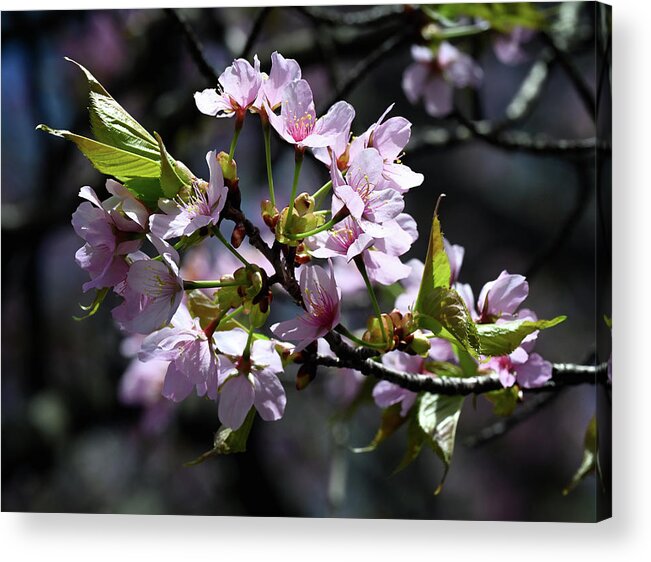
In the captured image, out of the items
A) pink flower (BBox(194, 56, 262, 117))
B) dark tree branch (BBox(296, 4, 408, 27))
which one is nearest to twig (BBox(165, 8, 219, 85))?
dark tree branch (BBox(296, 4, 408, 27))

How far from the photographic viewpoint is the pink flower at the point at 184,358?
91 cm

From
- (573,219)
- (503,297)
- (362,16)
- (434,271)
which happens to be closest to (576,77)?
(573,219)

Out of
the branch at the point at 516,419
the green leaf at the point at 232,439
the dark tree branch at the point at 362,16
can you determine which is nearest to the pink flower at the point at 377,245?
the green leaf at the point at 232,439

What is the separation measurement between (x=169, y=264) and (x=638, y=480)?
2.68 ft

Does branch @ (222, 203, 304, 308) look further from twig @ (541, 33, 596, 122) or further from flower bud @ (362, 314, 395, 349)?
twig @ (541, 33, 596, 122)

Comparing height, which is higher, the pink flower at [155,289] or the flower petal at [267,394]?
the pink flower at [155,289]

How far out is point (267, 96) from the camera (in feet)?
2.91

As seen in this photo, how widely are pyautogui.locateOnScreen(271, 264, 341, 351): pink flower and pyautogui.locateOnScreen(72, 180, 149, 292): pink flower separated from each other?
0.15 metres

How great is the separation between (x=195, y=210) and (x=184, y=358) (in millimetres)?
150

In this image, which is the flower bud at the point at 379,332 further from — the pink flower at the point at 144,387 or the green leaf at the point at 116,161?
the pink flower at the point at 144,387

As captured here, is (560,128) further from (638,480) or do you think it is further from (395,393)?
(395,393)

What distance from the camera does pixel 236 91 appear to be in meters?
0.87

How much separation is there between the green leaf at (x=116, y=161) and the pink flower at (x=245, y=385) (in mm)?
182

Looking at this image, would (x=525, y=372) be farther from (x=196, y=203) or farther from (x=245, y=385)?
(x=196, y=203)
